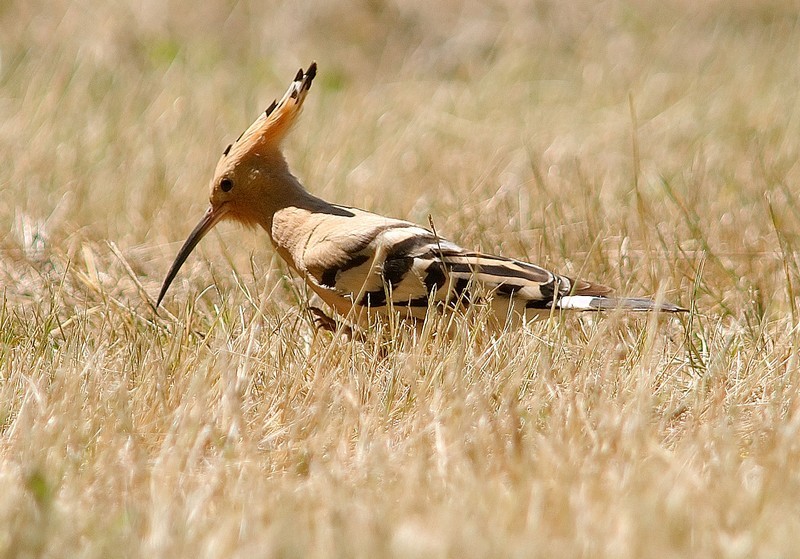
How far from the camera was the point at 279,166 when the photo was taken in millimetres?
3307

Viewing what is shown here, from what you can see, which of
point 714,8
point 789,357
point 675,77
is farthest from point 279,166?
point 714,8

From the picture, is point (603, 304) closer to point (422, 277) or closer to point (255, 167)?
point (422, 277)

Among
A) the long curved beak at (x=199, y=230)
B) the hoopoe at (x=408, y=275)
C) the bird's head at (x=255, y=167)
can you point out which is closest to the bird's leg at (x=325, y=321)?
the hoopoe at (x=408, y=275)

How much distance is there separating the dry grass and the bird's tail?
57 mm

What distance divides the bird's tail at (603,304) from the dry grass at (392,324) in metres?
0.06

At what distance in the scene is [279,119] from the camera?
3.22 metres

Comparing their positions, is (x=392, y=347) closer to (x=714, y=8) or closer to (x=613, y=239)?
(x=613, y=239)

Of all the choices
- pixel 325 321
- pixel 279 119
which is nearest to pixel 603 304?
pixel 325 321

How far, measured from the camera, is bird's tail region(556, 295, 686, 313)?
2717mm

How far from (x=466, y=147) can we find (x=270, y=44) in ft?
7.01

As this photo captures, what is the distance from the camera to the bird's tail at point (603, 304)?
2717 millimetres

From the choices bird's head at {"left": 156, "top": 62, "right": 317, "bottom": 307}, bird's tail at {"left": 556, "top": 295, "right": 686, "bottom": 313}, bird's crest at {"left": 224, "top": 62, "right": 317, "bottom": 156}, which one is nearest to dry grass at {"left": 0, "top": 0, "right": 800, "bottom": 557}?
bird's tail at {"left": 556, "top": 295, "right": 686, "bottom": 313}

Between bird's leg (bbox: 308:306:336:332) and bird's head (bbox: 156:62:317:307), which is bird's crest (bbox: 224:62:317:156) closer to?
bird's head (bbox: 156:62:317:307)

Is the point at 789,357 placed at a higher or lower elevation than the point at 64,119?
lower
